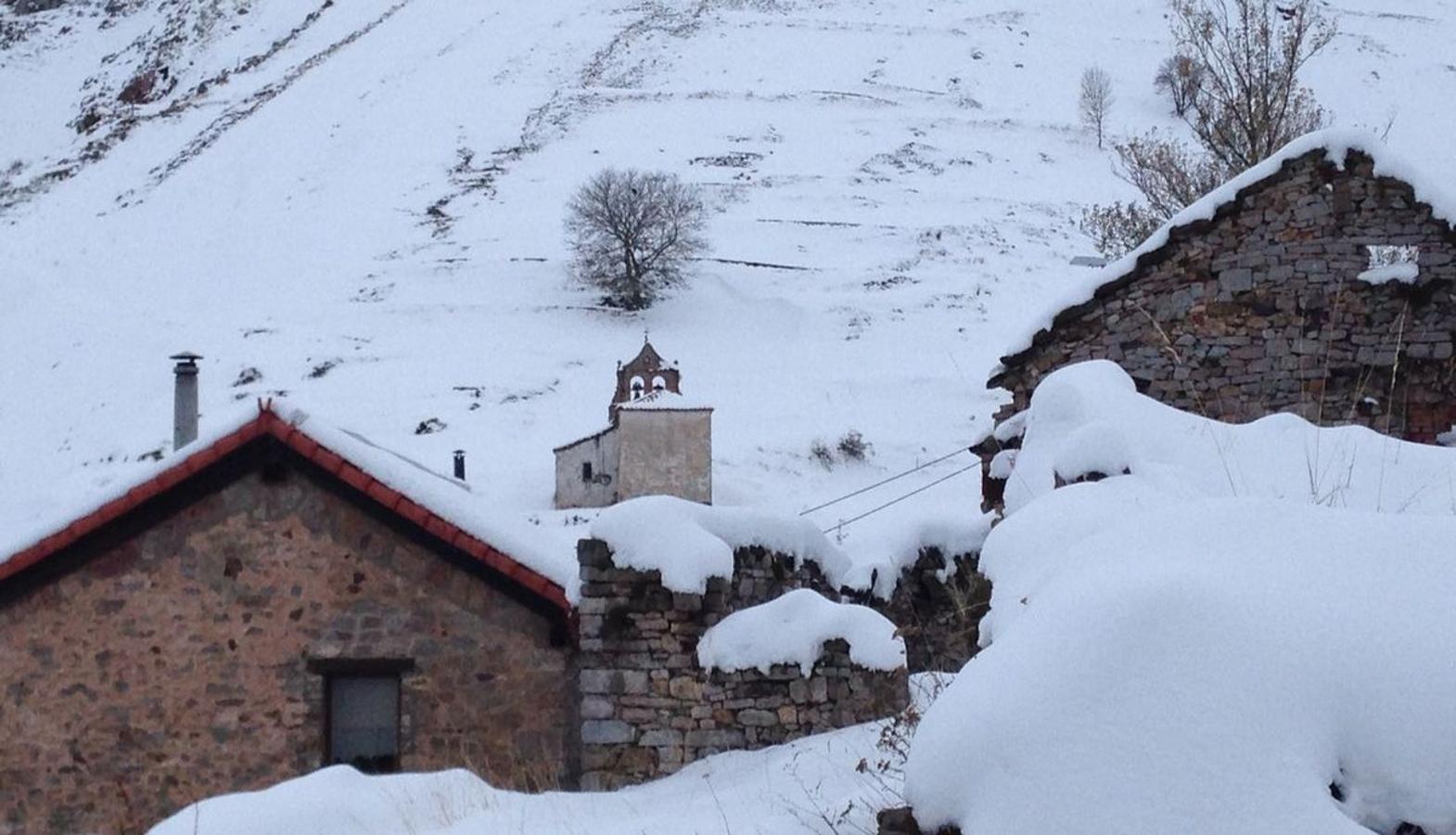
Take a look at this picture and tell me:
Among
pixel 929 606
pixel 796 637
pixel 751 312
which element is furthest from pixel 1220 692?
pixel 751 312

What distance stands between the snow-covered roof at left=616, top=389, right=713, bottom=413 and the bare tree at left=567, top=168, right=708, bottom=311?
1395 centimetres

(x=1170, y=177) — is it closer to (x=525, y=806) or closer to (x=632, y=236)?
(x=525, y=806)

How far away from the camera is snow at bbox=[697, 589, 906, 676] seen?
947 centimetres

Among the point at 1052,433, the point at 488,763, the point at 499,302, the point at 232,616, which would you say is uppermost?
the point at 1052,433

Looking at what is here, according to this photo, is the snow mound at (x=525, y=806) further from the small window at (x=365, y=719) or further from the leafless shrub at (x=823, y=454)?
the leafless shrub at (x=823, y=454)

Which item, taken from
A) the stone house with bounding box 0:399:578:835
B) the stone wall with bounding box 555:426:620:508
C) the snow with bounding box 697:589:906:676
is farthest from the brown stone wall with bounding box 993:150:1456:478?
the stone wall with bounding box 555:426:620:508

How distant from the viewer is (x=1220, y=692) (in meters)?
3.41

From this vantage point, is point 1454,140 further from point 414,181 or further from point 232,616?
point 232,616

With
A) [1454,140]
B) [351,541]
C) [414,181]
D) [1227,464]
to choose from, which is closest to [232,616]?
[351,541]

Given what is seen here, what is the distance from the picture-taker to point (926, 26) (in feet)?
247

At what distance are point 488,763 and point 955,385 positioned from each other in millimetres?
27241

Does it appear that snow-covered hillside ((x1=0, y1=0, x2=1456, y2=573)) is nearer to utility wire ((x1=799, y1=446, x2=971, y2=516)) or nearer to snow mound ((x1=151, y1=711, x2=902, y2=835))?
utility wire ((x1=799, y1=446, x2=971, y2=516))

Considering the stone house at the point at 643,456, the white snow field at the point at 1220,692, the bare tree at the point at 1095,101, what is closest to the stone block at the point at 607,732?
the white snow field at the point at 1220,692

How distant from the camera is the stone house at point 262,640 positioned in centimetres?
1101
